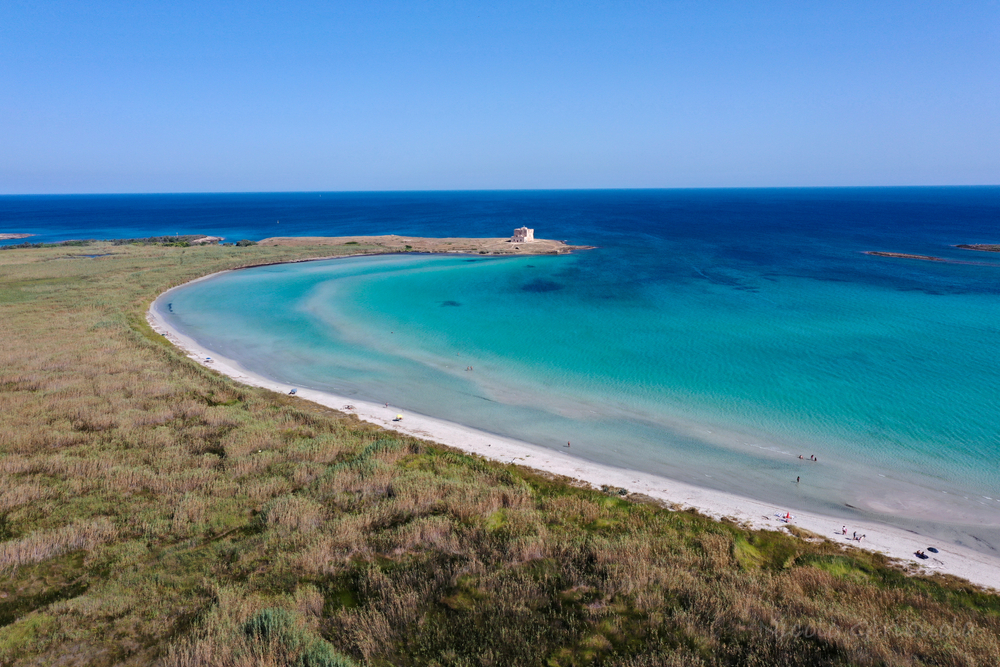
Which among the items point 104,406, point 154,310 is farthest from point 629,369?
point 154,310

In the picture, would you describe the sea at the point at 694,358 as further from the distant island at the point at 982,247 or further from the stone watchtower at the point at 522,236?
the stone watchtower at the point at 522,236

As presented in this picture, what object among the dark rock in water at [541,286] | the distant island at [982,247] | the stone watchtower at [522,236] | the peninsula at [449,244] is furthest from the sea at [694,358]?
the stone watchtower at [522,236]

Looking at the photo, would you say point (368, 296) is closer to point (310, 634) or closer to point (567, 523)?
point (567, 523)

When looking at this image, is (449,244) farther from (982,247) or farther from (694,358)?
(982,247)

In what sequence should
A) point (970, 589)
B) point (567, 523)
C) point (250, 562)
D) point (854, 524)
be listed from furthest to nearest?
point (854, 524)
point (567, 523)
point (970, 589)
point (250, 562)

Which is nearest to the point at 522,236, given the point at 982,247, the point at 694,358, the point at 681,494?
the point at 694,358

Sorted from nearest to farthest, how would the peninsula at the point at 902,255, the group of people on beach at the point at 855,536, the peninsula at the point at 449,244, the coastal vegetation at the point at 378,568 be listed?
the coastal vegetation at the point at 378,568
the group of people on beach at the point at 855,536
the peninsula at the point at 902,255
the peninsula at the point at 449,244

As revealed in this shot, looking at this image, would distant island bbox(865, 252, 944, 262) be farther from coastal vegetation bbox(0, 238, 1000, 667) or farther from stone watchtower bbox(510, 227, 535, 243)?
coastal vegetation bbox(0, 238, 1000, 667)
